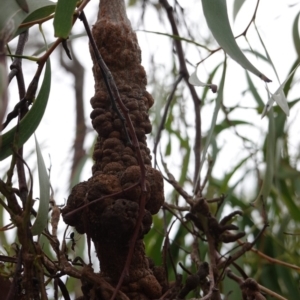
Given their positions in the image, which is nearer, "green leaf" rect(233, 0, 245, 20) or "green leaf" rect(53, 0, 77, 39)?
"green leaf" rect(53, 0, 77, 39)

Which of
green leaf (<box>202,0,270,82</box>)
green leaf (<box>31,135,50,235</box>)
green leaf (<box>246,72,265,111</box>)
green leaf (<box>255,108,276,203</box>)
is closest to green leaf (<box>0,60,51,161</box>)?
green leaf (<box>31,135,50,235</box>)

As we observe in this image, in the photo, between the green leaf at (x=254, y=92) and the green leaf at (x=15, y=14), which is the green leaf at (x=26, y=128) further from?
the green leaf at (x=254, y=92)

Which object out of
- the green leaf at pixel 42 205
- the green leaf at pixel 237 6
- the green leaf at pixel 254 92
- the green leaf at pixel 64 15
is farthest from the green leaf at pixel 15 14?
the green leaf at pixel 254 92

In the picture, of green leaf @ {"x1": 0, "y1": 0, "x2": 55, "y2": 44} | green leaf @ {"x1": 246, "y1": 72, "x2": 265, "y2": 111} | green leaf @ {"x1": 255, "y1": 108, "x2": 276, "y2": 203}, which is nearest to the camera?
green leaf @ {"x1": 0, "y1": 0, "x2": 55, "y2": 44}

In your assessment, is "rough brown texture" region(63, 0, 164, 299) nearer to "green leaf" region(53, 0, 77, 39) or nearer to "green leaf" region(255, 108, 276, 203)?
"green leaf" region(53, 0, 77, 39)

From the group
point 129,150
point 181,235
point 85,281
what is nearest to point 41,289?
point 85,281

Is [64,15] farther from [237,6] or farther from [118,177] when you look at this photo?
[237,6]

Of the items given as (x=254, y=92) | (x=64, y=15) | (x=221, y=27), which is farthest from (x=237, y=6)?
(x=254, y=92)
